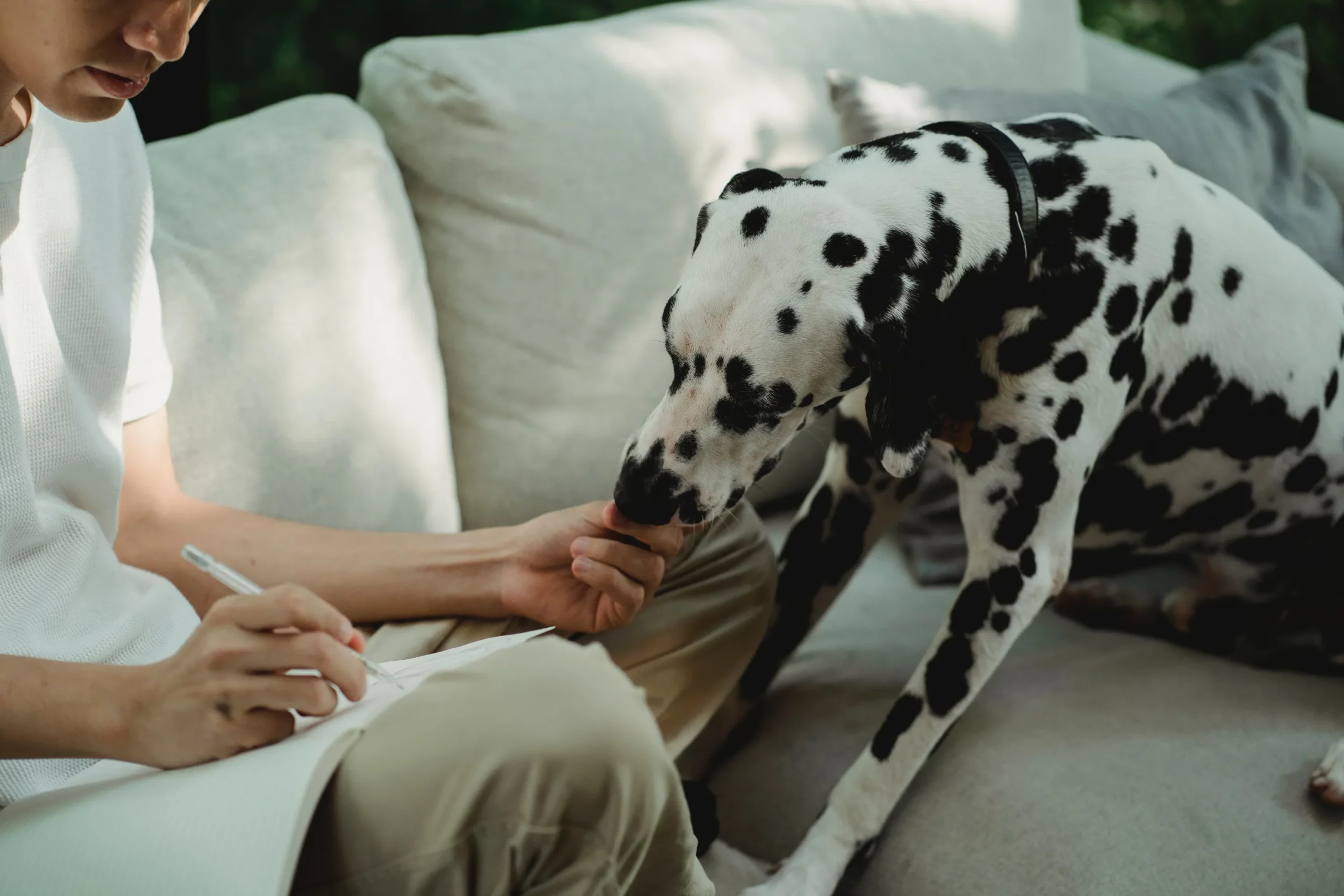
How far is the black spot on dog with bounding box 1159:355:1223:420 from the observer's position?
1.12m

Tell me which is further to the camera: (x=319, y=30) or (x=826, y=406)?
(x=319, y=30)

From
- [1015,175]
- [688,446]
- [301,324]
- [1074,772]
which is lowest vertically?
[1074,772]

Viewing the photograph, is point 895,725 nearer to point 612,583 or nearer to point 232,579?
point 612,583

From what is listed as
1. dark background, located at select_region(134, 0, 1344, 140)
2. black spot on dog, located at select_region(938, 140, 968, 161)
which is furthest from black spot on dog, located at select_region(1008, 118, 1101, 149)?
dark background, located at select_region(134, 0, 1344, 140)

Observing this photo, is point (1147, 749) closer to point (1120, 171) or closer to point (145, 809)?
point (1120, 171)

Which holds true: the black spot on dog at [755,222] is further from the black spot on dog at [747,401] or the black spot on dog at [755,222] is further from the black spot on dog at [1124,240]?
the black spot on dog at [1124,240]

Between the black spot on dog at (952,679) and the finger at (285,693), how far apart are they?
2.11 ft

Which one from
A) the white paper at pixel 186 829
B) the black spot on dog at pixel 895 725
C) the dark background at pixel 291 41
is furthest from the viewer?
the dark background at pixel 291 41

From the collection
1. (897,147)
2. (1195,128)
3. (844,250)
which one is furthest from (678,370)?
(1195,128)

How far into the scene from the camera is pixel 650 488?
97 cm

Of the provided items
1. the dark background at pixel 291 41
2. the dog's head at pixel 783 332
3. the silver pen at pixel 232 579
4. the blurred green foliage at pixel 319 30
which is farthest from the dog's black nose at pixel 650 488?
the blurred green foliage at pixel 319 30

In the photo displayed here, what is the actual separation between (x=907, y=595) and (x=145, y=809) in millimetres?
1088

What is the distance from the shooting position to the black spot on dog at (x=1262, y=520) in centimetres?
124

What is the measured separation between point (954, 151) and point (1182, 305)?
0.97ft
